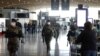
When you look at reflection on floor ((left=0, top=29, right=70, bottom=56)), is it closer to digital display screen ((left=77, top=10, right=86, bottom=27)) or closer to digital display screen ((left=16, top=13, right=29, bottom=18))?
digital display screen ((left=77, top=10, right=86, bottom=27))

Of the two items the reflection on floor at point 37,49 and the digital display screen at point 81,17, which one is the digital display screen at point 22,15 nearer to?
the reflection on floor at point 37,49

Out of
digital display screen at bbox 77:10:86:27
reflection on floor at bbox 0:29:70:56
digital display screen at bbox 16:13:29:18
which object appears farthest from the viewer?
digital display screen at bbox 16:13:29:18

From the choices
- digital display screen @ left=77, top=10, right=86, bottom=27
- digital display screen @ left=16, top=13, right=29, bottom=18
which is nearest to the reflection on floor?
digital display screen @ left=77, top=10, right=86, bottom=27

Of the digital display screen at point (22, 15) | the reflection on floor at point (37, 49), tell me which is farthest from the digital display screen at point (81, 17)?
the digital display screen at point (22, 15)

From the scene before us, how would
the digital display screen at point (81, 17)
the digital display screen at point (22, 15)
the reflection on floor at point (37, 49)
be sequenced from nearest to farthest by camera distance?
the digital display screen at point (81, 17) → the reflection on floor at point (37, 49) → the digital display screen at point (22, 15)

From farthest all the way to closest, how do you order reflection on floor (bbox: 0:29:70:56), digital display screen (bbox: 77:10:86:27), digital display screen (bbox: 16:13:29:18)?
1. digital display screen (bbox: 16:13:29:18)
2. reflection on floor (bbox: 0:29:70:56)
3. digital display screen (bbox: 77:10:86:27)

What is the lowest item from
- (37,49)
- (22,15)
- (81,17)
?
(37,49)

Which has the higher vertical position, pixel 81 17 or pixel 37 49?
pixel 81 17

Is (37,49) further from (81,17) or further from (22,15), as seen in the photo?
(22,15)

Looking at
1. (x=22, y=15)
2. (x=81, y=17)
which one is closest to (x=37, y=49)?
(x=81, y=17)

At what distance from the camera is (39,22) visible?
41.8 meters

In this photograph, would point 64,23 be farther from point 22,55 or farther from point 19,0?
point 22,55

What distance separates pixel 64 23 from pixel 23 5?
5.60 m

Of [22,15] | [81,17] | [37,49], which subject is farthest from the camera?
[22,15]
